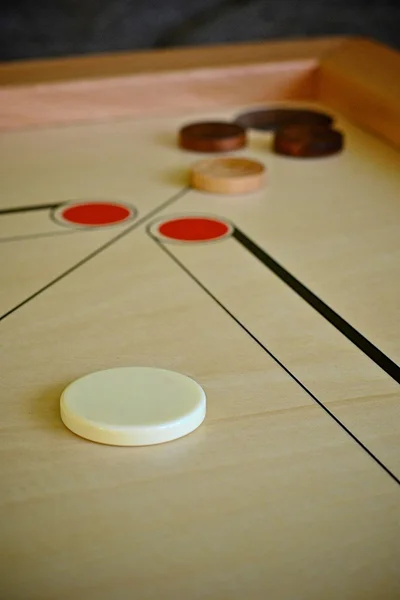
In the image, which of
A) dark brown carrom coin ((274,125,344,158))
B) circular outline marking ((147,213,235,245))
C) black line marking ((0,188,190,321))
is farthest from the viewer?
dark brown carrom coin ((274,125,344,158))

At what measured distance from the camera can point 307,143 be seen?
1.81 metres

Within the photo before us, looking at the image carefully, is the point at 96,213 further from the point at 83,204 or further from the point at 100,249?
the point at 100,249

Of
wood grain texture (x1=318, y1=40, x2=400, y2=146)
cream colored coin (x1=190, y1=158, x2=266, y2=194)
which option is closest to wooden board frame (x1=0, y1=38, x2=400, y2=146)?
wood grain texture (x1=318, y1=40, x2=400, y2=146)

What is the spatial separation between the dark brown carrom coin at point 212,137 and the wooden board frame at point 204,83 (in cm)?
21

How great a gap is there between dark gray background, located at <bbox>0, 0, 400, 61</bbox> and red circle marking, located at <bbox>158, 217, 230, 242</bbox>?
5.02 ft

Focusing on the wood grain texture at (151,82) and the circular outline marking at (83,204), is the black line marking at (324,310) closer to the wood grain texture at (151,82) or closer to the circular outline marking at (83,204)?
the circular outline marking at (83,204)

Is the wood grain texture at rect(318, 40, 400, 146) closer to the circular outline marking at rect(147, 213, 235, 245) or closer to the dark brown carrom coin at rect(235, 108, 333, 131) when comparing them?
the dark brown carrom coin at rect(235, 108, 333, 131)

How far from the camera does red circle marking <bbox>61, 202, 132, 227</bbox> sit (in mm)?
1530

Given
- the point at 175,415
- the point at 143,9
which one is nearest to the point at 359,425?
the point at 175,415

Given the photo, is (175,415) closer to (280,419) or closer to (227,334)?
(280,419)

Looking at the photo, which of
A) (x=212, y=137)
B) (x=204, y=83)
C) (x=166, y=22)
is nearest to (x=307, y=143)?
(x=212, y=137)

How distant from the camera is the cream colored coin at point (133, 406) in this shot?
3.00 ft

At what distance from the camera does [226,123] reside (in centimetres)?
190

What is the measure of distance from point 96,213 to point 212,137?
38cm
